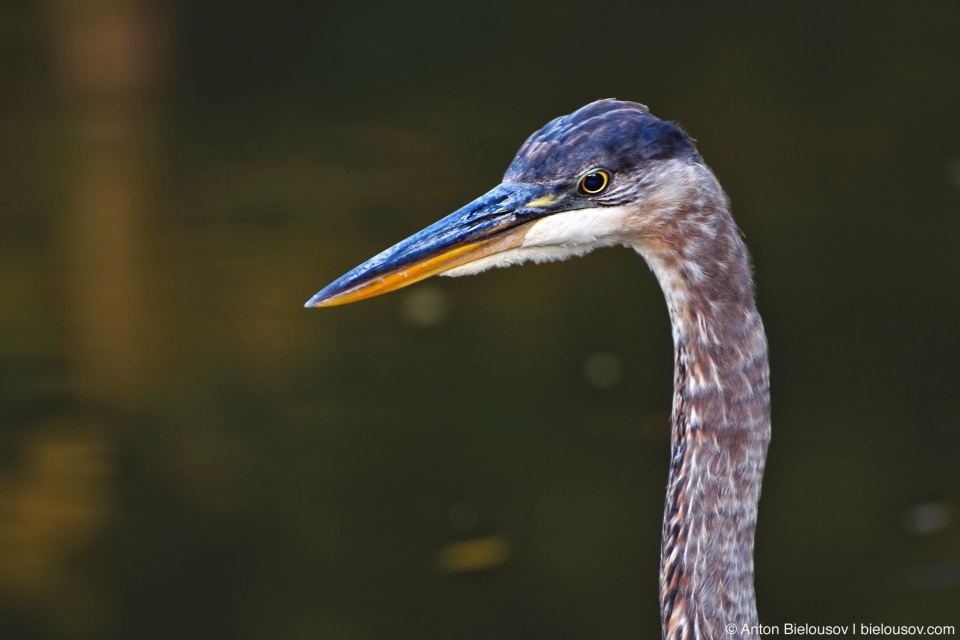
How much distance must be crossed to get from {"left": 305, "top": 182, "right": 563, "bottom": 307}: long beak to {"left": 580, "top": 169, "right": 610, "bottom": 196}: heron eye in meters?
0.06

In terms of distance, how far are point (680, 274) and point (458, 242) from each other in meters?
0.45

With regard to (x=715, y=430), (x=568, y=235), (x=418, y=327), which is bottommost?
(x=715, y=430)

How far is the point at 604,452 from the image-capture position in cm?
419

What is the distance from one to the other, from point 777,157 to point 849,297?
60.7 inches

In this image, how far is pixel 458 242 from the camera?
232 cm

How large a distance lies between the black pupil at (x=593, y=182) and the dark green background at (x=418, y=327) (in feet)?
5.70

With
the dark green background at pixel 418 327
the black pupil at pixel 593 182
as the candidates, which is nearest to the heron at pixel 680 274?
the black pupil at pixel 593 182

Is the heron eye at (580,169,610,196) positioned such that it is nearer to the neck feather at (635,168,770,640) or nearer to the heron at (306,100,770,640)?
the heron at (306,100,770,640)

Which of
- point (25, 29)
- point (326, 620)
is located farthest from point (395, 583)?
point (25, 29)

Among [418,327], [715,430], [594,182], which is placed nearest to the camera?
[715,430]

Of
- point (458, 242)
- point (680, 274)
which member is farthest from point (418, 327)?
point (680, 274)

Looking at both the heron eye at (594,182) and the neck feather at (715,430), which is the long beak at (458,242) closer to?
the heron eye at (594,182)

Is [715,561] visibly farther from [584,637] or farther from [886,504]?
[886,504]

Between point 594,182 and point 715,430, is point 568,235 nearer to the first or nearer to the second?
point 594,182
